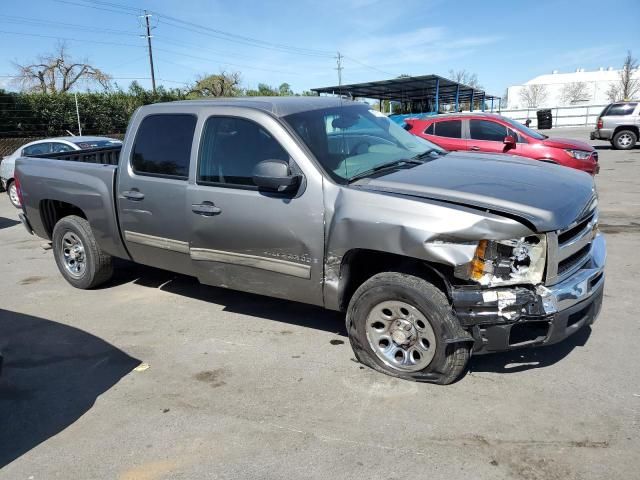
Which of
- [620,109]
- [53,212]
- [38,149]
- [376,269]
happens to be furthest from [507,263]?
[620,109]

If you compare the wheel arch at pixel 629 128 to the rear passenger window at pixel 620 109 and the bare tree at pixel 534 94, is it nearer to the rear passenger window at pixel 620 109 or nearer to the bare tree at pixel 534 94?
the rear passenger window at pixel 620 109

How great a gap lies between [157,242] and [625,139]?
20004mm

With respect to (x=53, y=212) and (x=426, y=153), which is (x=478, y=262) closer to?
(x=426, y=153)

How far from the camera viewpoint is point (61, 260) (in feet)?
19.4

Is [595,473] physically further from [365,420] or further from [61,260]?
[61,260]

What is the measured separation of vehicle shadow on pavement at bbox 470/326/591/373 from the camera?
3658 millimetres

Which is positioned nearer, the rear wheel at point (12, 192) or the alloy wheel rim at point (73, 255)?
the alloy wheel rim at point (73, 255)

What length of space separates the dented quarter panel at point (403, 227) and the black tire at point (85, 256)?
302 centimetres

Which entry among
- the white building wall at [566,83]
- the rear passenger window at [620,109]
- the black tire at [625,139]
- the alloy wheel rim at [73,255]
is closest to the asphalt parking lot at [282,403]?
the alloy wheel rim at [73,255]

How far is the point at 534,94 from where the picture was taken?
3499 inches

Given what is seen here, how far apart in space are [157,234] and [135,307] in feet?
3.44

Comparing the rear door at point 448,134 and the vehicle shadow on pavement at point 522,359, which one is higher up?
the rear door at point 448,134

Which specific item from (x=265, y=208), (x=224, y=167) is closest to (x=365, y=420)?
(x=265, y=208)

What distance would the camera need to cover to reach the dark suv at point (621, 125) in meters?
19.2
